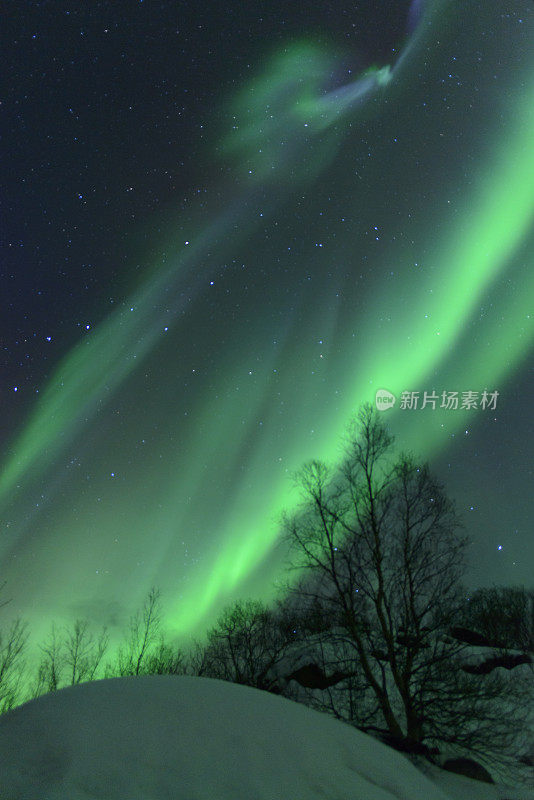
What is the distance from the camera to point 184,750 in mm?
2498

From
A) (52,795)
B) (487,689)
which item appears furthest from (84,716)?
(487,689)

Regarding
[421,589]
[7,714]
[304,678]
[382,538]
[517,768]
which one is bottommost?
[517,768]

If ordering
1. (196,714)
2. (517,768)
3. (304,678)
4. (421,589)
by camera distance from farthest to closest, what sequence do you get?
(304,678) < (421,589) < (517,768) < (196,714)

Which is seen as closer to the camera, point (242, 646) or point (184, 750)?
point (184, 750)

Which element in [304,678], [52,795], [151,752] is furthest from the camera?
[304,678]

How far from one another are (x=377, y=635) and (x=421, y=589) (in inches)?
65.2

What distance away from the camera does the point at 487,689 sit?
32.3ft

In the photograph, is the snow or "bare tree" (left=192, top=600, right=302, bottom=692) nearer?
the snow

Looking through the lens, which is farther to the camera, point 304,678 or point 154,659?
point 154,659

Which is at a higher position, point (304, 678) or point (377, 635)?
point (377, 635)

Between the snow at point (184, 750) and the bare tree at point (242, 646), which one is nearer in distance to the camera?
the snow at point (184, 750)

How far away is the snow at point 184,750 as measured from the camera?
2191 mm

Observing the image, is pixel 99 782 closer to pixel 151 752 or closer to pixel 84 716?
pixel 151 752

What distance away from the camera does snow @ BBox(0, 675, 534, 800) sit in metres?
2.19
